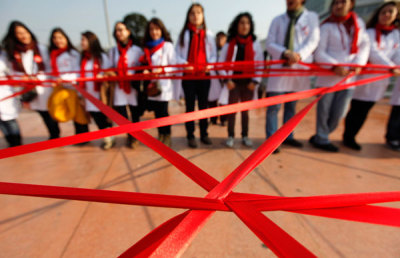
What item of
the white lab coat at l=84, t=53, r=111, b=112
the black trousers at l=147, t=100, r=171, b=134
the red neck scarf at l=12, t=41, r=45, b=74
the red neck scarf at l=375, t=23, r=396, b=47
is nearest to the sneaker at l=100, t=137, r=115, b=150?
the white lab coat at l=84, t=53, r=111, b=112

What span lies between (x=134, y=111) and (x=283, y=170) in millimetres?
1920

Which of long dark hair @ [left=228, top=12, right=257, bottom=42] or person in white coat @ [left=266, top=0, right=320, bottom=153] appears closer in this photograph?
person in white coat @ [left=266, top=0, right=320, bottom=153]

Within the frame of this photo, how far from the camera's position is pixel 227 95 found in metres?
2.44

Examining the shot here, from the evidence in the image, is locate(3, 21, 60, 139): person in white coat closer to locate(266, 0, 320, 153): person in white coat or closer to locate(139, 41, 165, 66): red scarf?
locate(139, 41, 165, 66): red scarf

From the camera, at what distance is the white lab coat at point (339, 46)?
6.82 ft

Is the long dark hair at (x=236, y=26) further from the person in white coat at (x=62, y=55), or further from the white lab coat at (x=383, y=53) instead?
the person in white coat at (x=62, y=55)

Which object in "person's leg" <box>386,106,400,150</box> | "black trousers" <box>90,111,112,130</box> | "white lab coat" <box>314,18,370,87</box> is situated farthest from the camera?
"black trousers" <box>90,111,112,130</box>

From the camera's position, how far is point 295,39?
207cm

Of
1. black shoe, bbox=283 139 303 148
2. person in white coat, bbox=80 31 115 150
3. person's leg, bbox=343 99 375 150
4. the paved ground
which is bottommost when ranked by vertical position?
the paved ground

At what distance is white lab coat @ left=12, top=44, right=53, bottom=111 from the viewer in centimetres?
233

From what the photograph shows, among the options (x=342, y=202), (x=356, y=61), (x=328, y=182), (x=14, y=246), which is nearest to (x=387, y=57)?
(x=356, y=61)

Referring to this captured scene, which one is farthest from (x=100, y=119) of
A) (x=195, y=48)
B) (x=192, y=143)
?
(x=195, y=48)

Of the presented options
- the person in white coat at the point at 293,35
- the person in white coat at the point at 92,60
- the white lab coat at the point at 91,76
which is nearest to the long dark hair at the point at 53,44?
the person in white coat at the point at 92,60

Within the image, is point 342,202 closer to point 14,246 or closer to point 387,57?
point 14,246
